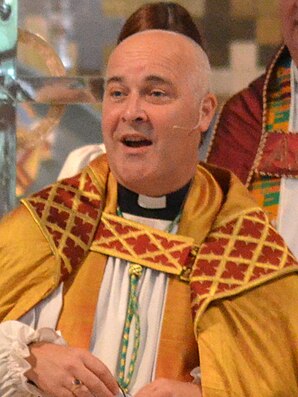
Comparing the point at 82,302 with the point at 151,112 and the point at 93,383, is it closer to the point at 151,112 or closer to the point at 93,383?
the point at 93,383

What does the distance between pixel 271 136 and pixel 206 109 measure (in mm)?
422

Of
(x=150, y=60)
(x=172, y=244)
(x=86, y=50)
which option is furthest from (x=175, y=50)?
(x=86, y=50)

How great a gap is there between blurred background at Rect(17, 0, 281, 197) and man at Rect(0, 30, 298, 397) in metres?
0.68

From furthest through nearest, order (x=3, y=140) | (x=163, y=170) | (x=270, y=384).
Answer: (x=3, y=140)
(x=163, y=170)
(x=270, y=384)

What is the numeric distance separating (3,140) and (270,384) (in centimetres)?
107

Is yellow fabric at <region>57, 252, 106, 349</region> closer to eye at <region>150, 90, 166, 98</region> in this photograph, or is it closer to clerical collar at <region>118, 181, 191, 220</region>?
clerical collar at <region>118, 181, 191, 220</region>

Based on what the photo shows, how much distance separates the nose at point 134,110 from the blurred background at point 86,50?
735mm

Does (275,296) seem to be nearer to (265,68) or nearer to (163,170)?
(163,170)

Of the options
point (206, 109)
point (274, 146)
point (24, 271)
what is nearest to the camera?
point (24, 271)

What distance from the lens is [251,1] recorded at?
2.22 metres

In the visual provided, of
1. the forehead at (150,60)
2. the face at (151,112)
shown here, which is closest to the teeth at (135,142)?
the face at (151,112)

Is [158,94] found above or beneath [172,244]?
above

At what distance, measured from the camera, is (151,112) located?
56.9 inches

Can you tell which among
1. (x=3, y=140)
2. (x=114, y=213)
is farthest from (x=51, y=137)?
(x=114, y=213)
